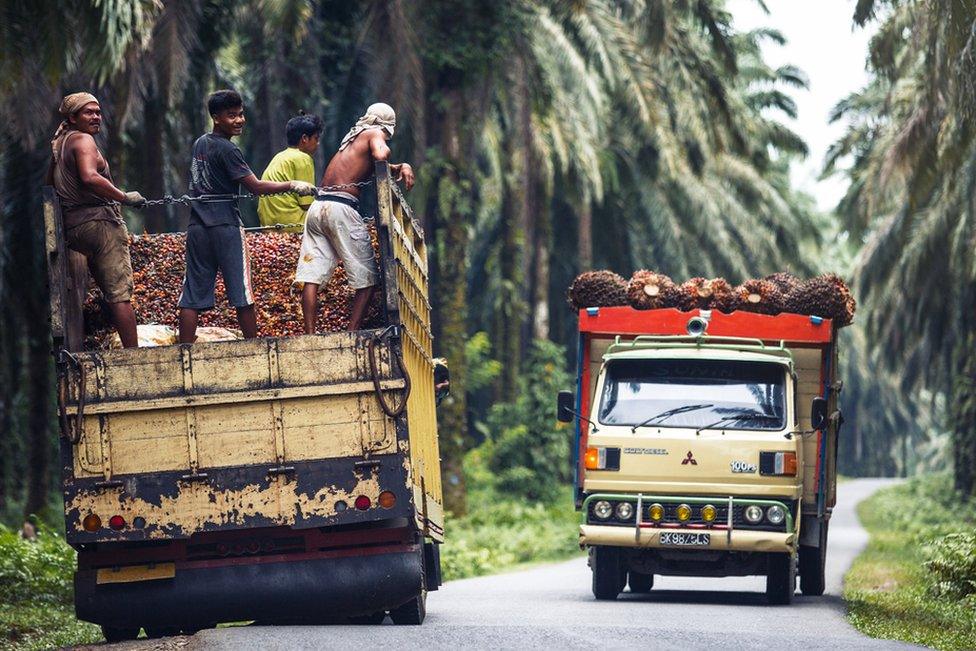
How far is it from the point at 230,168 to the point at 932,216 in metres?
22.6

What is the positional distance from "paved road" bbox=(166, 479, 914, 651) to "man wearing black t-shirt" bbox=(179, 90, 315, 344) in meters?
2.21

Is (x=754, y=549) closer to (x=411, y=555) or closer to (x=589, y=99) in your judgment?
(x=411, y=555)

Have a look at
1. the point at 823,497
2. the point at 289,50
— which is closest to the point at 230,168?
the point at 823,497

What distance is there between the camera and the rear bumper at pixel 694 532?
46.1 feet

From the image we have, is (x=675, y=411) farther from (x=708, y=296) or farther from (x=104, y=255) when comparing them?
(x=104, y=255)

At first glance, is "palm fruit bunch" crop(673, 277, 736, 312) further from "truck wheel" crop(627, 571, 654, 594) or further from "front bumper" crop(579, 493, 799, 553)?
"truck wheel" crop(627, 571, 654, 594)

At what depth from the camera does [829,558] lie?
81.6 ft

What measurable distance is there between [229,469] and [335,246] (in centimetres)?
206

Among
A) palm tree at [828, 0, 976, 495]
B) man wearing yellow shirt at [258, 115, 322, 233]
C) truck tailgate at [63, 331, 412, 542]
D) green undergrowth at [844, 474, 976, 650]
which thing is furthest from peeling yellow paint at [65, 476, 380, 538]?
palm tree at [828, 0, 976, 495]

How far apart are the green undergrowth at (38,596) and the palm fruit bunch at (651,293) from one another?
576 centimetres

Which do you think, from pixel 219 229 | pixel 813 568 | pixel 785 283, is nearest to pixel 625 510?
pixel 785 283

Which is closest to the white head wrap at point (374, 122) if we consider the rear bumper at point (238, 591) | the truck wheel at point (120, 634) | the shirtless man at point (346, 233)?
the shirtless man at point (346, 233)

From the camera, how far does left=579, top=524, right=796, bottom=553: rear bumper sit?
46.1ft

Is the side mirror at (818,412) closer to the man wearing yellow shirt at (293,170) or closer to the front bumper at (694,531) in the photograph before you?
the front bumper at (694,531)
